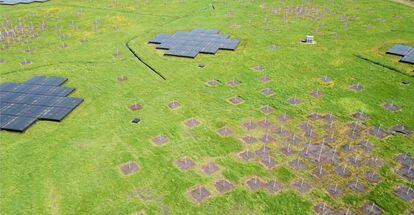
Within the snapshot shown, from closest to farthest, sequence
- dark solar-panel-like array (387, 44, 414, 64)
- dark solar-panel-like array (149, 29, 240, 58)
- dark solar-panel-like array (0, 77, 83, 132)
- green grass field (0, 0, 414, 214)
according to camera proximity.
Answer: green grass field (0, 0, 414, 214) < dark solar-panel-like array (0, 77, 83, 132) < dark solar-panel-like array (387, 44, 414, 64) < dark solar-panel-like array (149, 29, 240, 58)

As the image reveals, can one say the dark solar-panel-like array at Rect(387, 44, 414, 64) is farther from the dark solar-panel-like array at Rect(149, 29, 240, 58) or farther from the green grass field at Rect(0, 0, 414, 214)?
the dark solar-panel-like array at Rect(149, 29, 240, 58)

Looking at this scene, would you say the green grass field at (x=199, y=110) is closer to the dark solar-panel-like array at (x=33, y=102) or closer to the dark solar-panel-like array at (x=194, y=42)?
the dark solar-panel-like array at (x=33, y=102)

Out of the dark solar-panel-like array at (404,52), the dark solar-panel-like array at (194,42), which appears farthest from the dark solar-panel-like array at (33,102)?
the dark solar-panel-like array at (404,52)

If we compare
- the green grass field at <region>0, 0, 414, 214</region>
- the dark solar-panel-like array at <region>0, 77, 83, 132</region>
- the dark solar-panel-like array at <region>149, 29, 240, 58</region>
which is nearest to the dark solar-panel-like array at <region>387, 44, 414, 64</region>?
the green grass field at <region>0, 0, 414, 214</region>

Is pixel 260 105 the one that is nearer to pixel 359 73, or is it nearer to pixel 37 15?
pixel 359 73

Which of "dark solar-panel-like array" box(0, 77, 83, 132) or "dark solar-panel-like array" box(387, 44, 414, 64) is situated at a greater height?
"dark solar-panel-like array" box(387, 44, 414, 64)
